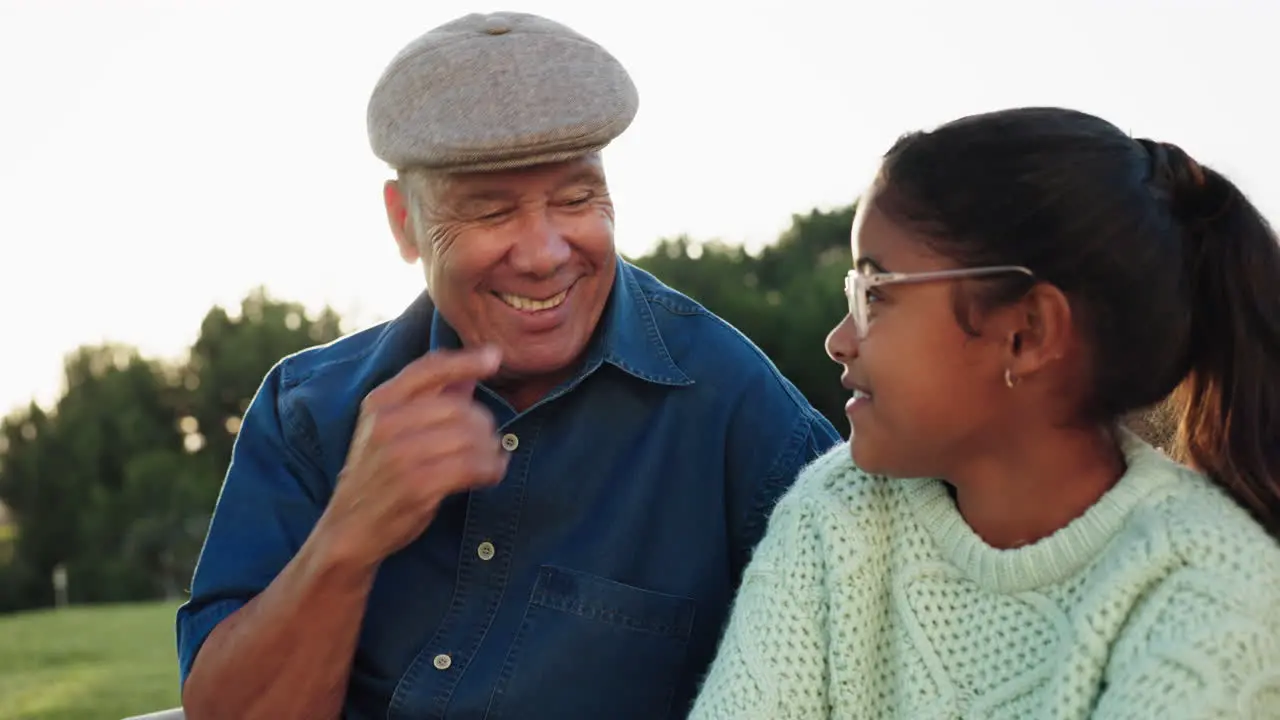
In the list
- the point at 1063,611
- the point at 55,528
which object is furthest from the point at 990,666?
the point at 55,528

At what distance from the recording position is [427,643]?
9.20 feet

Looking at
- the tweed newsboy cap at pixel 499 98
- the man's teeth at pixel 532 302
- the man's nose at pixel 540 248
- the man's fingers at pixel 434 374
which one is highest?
the tweed newsboy cap at pixel 499 98

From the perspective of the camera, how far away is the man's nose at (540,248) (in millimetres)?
2717

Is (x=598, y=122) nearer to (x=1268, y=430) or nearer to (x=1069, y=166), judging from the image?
(x=1069, y=166)

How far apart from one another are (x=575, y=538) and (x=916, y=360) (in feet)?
2.81

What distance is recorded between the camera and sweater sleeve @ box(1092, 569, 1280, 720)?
1925 mm

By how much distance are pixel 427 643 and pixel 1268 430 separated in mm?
1480

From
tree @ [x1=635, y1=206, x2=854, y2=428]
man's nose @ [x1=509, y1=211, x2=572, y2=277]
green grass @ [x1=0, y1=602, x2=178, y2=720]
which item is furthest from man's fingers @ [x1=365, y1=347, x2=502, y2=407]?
tree @ [x1=635, y1=206, x2=854, y2=428]

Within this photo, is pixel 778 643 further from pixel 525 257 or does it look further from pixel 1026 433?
pixel 525 257

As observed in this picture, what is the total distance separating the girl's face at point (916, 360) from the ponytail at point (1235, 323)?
12.5 inches

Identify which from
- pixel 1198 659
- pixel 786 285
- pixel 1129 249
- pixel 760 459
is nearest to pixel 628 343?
pixel 760 459

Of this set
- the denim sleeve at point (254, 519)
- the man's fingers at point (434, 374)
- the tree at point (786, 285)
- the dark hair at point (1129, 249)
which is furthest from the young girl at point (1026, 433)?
the tree at point (786, 285)

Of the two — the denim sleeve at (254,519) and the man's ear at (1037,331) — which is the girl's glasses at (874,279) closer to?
the man's ear at (1037,331)

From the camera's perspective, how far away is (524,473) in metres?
2.84
